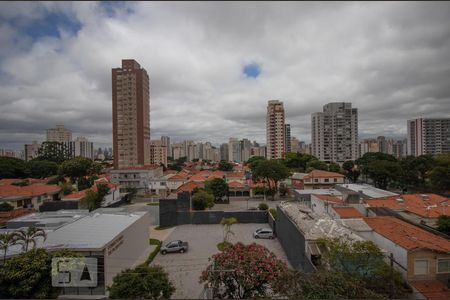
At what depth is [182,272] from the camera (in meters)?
7.66

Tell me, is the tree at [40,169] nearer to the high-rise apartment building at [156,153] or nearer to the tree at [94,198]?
the tree at [94,198]

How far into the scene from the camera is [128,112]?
3322 cm

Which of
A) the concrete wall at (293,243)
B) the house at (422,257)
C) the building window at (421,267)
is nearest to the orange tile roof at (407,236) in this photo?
the house at (422,257)

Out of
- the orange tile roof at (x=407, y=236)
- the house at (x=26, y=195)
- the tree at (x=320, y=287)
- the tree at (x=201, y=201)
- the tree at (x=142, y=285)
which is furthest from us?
the house at (x=26, y=195)

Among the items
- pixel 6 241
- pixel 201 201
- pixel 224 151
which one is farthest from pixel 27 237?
pixel 224 151

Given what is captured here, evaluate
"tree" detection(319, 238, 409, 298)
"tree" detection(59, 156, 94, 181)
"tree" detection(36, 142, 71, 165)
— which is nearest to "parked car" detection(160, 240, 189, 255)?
"tree" detection(319, 238, 409, 298)

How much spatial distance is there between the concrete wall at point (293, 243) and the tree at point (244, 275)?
200 centimetres

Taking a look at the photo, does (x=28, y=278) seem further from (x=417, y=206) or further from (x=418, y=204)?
(x=418, y=204)

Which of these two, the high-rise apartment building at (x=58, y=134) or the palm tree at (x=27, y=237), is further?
the high-rise apartment building at (x=58, y=134)

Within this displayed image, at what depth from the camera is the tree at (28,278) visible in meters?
4.62

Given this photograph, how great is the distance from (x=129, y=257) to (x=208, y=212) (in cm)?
574

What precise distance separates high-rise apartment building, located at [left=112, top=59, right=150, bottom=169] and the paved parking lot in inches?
892

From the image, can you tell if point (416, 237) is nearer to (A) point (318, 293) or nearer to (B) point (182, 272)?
(A) point (318, 293)

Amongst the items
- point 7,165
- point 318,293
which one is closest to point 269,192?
point 318,293
